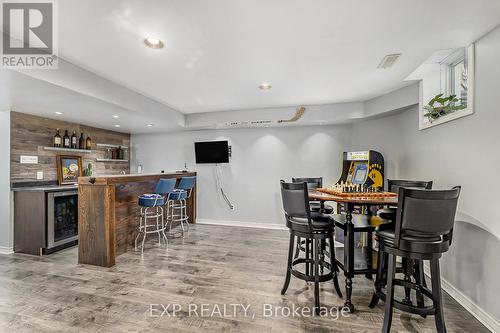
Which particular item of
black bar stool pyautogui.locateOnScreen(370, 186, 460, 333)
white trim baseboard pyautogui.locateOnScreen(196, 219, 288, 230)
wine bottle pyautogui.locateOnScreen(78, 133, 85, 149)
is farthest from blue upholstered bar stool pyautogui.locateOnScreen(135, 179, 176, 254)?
black bar stool pyautogui.locateOnScreen(370, 186, 460, 333)

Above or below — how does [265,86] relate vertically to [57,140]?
above

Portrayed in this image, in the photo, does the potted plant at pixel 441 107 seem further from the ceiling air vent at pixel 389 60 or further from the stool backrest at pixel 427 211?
the stool backrest at pixel 427 211

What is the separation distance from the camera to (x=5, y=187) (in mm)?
3541

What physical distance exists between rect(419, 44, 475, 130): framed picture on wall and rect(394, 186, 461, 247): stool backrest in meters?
1.25

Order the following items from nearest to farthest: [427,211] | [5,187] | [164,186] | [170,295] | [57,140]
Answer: [427,211]
[170,295]
[5,187]
[164,186]
[57,140]

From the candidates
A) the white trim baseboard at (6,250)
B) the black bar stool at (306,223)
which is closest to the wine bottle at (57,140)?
the white trim baseboard at (6,250)

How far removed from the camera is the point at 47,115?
12.9ft

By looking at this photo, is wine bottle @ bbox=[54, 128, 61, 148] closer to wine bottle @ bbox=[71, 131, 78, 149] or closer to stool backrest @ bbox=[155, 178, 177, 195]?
wine bottle @ bbox=[71, 131, 78, 149]

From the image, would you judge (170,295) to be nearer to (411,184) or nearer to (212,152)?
(411,184)

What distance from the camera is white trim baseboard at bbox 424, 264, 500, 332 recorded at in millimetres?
1895

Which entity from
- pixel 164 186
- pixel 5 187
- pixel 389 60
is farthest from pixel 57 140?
pixel 389 60

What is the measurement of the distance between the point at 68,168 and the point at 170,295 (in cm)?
372

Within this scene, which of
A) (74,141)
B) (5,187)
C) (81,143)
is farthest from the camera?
(81,143)

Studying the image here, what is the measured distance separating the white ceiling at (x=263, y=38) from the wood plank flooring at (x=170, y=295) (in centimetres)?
264
